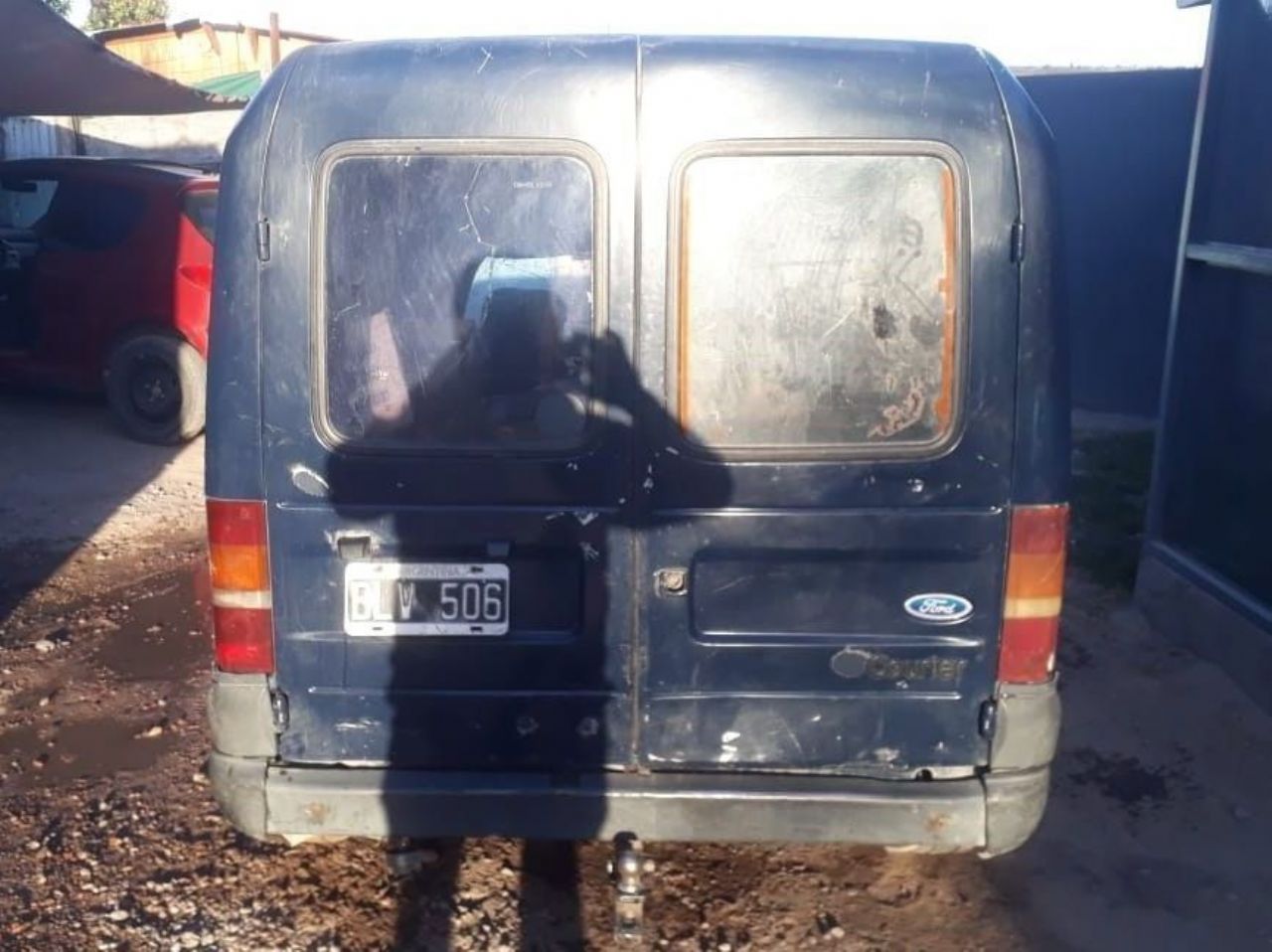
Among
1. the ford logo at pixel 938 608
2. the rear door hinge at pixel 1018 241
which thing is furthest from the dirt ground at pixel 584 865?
the rear door hinge at pixel 1018 241

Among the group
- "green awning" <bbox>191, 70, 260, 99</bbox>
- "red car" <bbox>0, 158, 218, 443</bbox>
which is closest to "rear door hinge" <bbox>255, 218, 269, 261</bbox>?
"red car" <bbox>0, 158, 218, 443</bbox>

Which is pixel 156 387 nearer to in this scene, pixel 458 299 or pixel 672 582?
pixel 458 299

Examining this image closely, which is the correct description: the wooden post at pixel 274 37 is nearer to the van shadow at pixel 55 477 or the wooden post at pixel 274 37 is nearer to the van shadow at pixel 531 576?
the van shadow at pixel 55 477

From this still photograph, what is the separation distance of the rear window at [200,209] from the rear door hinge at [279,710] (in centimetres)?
635

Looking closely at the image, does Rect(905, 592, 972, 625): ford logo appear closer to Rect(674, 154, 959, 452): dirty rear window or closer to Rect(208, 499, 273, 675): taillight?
Rect(674, 154, 959, 452): dirty rear window

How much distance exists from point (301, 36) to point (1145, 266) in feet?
48.7

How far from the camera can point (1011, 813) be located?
3.32 meters

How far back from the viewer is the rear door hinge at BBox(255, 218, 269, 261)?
3098mm

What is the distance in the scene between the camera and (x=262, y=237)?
3102mm

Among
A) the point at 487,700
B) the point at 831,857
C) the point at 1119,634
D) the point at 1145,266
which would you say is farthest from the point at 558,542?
the point at 1145,266

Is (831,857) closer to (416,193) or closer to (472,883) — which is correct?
(472,883)

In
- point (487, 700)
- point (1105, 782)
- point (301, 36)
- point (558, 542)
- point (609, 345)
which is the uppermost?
point (301, 36)

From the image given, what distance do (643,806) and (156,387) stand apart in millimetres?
6866

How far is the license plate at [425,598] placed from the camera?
326 centimetres
